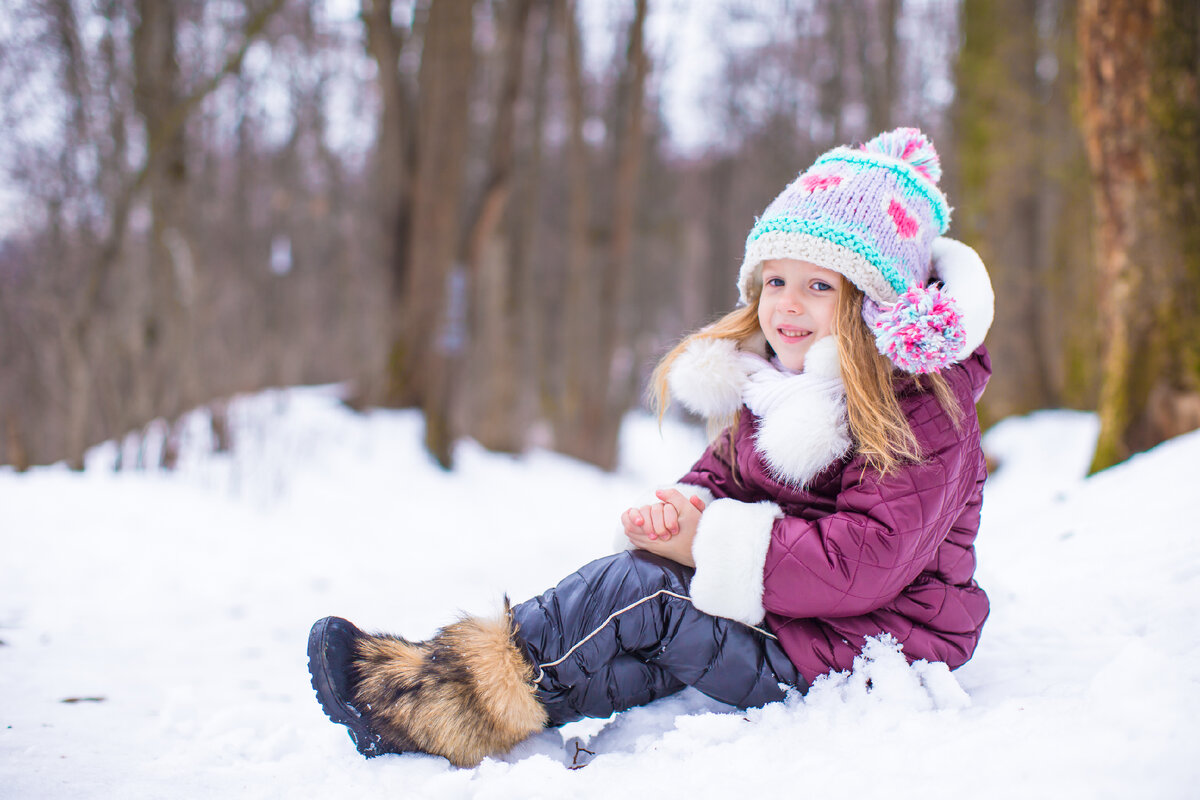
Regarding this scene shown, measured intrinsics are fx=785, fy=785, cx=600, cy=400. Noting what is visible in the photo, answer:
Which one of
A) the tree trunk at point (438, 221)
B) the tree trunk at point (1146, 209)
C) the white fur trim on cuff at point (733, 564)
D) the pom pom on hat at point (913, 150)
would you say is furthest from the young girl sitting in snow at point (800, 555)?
the tree trunk at point (438, 221)

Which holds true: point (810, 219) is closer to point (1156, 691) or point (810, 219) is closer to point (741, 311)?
point (741, 311)

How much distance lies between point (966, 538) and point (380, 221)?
20.9ft

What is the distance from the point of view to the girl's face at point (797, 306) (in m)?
2.00

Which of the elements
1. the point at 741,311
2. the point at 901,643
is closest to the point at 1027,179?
the point at 741,311

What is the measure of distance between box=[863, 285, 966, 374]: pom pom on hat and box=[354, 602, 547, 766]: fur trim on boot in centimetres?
112

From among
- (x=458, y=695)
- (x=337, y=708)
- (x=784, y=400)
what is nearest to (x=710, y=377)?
(x=784, y=400)

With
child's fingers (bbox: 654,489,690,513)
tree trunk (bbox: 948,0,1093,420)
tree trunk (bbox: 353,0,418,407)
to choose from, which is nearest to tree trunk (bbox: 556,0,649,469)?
tree trunk (bbox: 353,0,418,407)

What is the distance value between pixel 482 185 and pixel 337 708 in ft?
20.3

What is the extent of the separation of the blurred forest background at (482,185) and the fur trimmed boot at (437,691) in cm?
125

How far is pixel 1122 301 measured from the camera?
3.75 meters

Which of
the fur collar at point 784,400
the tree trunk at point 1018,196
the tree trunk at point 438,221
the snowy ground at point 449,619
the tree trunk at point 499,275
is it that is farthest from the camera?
the tree trunk at point 499,275

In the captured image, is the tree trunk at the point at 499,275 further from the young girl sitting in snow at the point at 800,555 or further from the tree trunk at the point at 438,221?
the young girl sitting in snow at the point at 800,555

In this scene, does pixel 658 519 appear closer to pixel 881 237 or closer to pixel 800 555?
pixel 800 555

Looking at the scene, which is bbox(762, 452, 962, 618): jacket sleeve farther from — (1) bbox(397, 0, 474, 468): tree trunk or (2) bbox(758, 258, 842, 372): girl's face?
(1) bbox(397, 0, 474, 468): tree trunk
